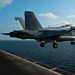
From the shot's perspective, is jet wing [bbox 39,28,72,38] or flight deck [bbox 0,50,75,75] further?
jet wing [bbox 39,28,72,38]

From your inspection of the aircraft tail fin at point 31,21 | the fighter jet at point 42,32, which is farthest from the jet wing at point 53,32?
the aircraft tail fin at point 31,21

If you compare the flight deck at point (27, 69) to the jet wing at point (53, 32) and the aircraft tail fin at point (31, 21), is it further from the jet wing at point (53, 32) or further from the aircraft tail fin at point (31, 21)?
the aircraft tail fin at point (31, 21)

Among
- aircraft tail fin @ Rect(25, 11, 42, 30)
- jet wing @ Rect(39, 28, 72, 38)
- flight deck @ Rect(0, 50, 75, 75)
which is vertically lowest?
flight deck @ Rect(0, 50, 75, 75)

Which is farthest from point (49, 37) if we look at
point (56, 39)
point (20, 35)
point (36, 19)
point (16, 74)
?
point (16, 74)

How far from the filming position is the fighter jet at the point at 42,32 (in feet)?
118

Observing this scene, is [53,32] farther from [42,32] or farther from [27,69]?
[27,69]

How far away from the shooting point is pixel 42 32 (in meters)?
37.8

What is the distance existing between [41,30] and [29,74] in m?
9.27

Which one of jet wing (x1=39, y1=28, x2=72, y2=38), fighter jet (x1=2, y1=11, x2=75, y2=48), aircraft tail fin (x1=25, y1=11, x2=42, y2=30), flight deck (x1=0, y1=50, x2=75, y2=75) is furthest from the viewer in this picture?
aircraft tail fin (x1=25, y1=11, x2=42, y2=30)

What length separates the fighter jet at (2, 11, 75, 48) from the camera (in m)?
36.1

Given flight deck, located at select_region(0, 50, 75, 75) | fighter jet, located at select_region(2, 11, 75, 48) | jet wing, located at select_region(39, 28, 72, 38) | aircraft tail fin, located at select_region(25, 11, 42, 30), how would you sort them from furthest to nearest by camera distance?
aircraft tail fin, located at select_region(25, 11, 42, 30) < jet wing, located at select_region(39, 28, 72, 38) < fighter jet, located at select_region(2, 11, 75, 48) < flight deck, located at select_region(0, 50, 75, 75)

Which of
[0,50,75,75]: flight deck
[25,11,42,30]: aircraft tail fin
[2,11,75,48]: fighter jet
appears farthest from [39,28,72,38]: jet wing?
[0,50,75,75]: flight deck

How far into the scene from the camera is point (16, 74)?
33.5m

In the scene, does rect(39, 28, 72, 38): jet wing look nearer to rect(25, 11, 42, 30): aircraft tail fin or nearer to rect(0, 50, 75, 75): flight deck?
rect(25, 11, 42, 30): aircraft tail fin
